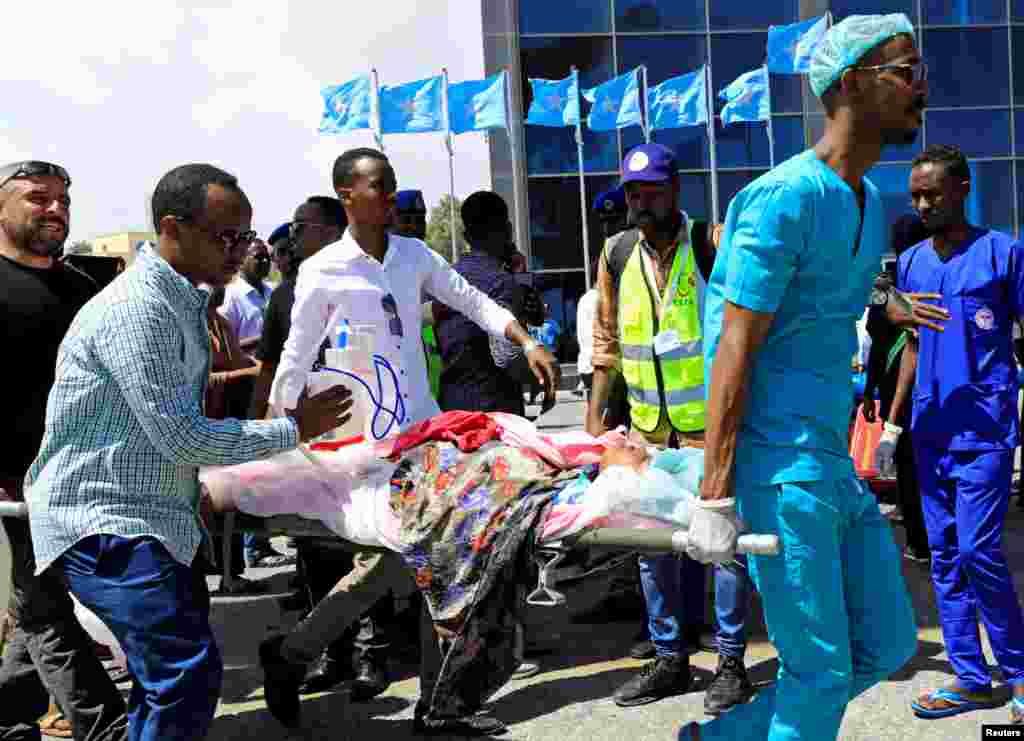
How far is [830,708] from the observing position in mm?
3045

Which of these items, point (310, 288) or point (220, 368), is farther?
point (220, 368)

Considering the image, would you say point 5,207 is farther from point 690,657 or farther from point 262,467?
point 690,657

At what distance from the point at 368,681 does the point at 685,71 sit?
2256 cm

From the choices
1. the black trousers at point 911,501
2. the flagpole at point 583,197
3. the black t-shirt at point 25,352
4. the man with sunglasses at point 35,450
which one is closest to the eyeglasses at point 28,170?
the man with sunglasses at point 35,450

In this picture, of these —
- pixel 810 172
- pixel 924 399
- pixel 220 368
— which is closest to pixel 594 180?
pixel 220 368

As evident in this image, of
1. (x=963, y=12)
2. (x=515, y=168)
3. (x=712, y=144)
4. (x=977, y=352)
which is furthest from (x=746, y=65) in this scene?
(x=977, y=352)

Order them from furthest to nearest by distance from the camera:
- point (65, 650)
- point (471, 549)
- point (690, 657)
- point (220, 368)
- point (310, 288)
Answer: point (220, 368)
point (690, 657)
point (310, 288)
point (65, 650)
point (471, 549)

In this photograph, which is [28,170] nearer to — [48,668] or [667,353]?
[48,668]

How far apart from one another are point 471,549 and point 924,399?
1.98m

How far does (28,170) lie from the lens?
4.45m

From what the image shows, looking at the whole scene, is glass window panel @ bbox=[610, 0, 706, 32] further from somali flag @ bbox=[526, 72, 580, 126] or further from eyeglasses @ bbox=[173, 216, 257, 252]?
eyeglasses @ bbox=[173, 216, 257, 252]

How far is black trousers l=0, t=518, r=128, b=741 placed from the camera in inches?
A: 162

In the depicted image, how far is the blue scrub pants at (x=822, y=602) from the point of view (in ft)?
9.82

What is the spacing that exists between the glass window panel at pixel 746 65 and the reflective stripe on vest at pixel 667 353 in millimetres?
21532
